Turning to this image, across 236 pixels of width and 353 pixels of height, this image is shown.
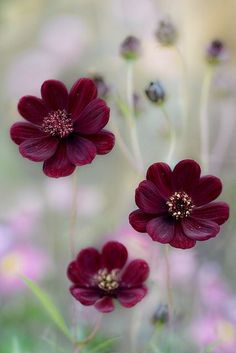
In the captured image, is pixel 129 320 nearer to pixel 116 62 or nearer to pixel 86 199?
pixel 86 199

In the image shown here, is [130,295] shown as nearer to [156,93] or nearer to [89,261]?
[89,261]

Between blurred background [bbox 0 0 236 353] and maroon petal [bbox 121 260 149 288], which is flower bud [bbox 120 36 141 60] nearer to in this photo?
blurred background [bbox 0 0 236 353]

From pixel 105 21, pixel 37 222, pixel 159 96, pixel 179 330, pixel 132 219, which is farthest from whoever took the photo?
pixel 105 21

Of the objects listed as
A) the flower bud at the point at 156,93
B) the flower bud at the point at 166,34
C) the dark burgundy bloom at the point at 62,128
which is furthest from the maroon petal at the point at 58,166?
the flower bud at the point at 166,34

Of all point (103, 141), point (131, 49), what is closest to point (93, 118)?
point (103, 141)

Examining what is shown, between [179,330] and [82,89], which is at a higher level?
[82,89]

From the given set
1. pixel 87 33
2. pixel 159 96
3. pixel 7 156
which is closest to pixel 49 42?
pixel 87 33

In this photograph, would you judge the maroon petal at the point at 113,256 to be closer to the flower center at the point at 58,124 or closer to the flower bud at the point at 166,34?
the flower center at the point at 58,124
